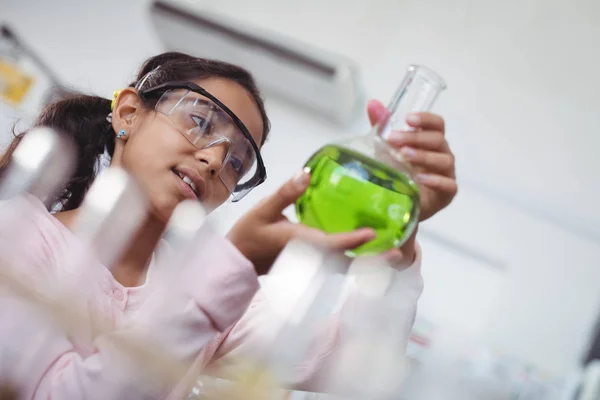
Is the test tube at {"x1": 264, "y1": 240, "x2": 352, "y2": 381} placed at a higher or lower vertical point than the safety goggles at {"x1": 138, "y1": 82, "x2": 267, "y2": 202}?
lower

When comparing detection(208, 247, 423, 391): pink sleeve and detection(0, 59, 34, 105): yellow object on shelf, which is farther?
detection(0, 59, 34, 105): yellow object on shelf

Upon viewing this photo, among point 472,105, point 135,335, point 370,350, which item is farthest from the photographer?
point 472,105

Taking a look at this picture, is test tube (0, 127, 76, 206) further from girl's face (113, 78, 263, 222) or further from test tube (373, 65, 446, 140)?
test tube (373, 65, 446, 140)

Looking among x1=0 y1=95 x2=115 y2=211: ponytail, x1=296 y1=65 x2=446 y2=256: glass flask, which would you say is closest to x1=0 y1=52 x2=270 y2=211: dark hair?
x1=0 y1=95 x2=115 y2=211: ponytail

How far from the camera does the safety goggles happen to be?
35 centimetres

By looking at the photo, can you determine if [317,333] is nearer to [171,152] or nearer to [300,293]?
[300,293]

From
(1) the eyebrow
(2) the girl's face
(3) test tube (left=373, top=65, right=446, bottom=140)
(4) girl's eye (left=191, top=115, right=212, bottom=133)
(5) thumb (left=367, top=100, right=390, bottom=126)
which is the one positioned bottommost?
(2) the girl's face

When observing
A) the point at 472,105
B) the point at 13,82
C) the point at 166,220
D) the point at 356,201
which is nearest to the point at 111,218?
the point at 166,220

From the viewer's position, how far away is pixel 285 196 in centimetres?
29

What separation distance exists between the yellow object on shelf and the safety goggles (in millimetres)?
190

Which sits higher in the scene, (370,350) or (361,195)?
(361,195)

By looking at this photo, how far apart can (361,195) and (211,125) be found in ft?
0.38

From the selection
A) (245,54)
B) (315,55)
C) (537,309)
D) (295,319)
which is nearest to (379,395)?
(295,319)

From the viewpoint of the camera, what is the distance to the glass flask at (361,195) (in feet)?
0.96
